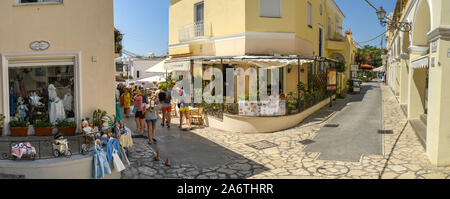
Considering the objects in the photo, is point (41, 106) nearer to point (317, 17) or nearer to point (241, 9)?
point (241, 9)

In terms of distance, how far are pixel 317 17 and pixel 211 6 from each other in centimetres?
794

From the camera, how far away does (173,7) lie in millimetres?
21188

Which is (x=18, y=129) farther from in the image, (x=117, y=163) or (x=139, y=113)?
(x=139, y=113)

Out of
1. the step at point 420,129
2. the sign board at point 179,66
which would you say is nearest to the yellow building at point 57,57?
the sign board at point 179,66

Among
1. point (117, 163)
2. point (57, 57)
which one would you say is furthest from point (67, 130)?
point (117, 163)

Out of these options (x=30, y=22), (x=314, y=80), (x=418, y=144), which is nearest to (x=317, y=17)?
(x=314, y=80)

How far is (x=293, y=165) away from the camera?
8945 millimetres

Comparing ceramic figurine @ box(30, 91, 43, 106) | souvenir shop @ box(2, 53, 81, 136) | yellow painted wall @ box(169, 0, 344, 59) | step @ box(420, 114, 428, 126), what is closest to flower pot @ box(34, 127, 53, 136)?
souvenir shop @ box(2, 53, 81, 136)

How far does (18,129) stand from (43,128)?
27.3 inches

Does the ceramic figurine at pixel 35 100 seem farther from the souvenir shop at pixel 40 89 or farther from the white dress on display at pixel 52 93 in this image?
the white dress on display at pixel 52 93

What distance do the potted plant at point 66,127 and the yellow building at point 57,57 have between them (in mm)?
210

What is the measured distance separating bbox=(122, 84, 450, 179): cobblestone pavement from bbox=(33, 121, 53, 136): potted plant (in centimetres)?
240

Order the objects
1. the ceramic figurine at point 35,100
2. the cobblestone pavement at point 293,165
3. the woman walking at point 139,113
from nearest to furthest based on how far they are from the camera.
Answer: the cobblestone pavement at point 293,165, the ceramic figurine at point 35,100, the woman walking at point 139,113

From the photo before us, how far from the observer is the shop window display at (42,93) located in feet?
28.9
